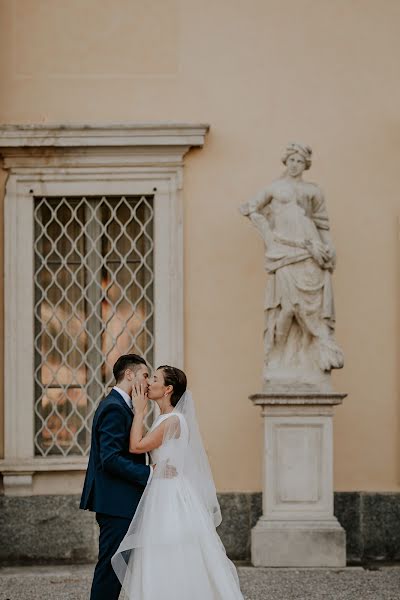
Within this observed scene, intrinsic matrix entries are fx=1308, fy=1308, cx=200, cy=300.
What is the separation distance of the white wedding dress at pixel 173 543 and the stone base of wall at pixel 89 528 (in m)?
3.12

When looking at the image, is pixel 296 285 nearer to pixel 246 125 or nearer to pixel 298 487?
pixel 298 487

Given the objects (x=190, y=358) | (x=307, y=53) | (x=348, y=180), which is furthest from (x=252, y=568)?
(x=307, y=53)

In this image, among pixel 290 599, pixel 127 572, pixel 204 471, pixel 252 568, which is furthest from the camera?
pixel 252 568

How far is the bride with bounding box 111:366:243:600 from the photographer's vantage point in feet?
22.1

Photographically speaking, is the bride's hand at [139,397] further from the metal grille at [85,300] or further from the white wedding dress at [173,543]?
the metal grille at [85,300]

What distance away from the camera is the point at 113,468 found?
6840 millimetres

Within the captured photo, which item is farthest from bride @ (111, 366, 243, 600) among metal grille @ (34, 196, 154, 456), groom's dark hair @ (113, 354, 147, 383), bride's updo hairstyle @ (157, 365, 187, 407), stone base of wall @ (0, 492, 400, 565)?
metal grille @ (34, 196, 154, 456)

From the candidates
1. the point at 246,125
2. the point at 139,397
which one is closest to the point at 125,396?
the point at 139,397

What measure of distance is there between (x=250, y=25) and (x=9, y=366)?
336cm

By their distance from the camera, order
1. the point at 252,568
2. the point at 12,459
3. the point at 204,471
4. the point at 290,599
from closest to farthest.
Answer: the point at 204,471 < the point at 290,599 < the point at 252,568 < the point at 12,459

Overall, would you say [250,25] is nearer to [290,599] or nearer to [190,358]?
[190,358]

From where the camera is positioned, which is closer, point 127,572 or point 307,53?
point 127,572

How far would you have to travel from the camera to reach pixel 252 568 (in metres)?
9.45

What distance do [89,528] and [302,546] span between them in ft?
5.78
